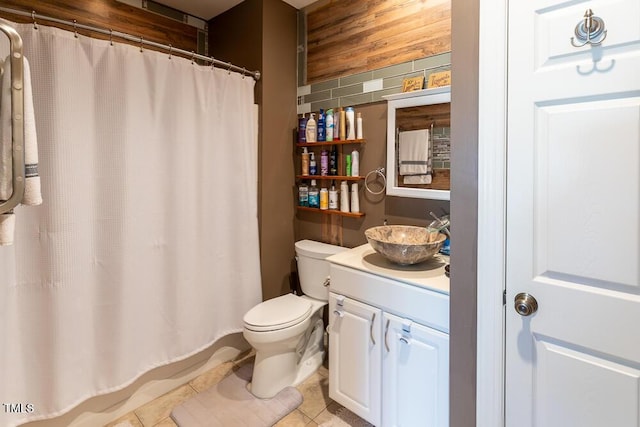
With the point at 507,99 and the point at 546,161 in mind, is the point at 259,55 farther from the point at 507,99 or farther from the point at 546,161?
the point at 546,161

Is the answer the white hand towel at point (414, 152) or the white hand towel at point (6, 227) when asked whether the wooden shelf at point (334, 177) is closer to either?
the white hand towel at point (414, 152)

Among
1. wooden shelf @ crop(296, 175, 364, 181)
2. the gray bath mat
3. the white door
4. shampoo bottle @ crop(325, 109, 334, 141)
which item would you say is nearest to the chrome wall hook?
the white door

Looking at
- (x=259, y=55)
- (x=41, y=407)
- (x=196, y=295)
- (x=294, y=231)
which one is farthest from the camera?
(x=294, y=231)

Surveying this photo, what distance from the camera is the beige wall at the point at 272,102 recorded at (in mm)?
2295

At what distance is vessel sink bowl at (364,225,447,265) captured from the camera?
147 centimetres

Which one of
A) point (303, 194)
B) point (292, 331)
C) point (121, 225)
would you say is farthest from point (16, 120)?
point (303, 194)

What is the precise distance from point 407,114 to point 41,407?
2375 mm

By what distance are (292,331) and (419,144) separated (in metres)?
1.31

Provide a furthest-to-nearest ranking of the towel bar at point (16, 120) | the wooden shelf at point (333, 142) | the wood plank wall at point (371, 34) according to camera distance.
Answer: the wooden shelf at point (333, 142)
the wood plank wall at point (371, 34)
the towel bar at point (16, 120)

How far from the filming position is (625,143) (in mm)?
865

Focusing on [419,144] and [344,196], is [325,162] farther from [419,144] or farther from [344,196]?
[419,144]

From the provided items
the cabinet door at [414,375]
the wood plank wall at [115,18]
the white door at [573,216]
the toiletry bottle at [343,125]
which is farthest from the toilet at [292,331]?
the wood plank wall at [115,18]

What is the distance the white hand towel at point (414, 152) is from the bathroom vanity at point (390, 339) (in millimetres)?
519

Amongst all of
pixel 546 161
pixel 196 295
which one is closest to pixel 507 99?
pixel 546 161
